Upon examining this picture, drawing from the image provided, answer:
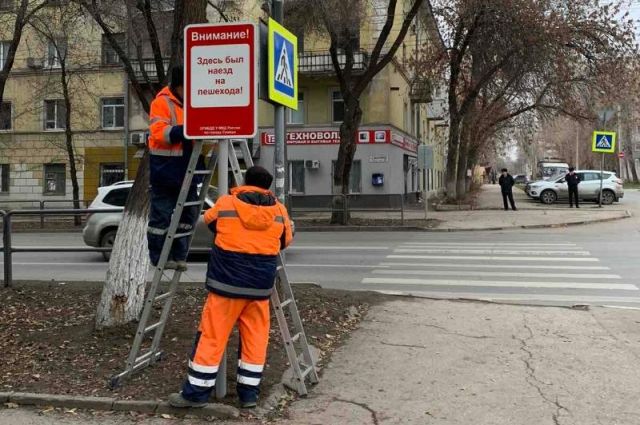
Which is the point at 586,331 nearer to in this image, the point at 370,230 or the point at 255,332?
the point at 255,332

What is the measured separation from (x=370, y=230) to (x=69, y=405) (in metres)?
16.2

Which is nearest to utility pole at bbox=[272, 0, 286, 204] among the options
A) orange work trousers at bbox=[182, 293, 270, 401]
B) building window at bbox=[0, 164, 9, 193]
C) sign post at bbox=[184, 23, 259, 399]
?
sign post at bbox=[184, 23, 259, 399]

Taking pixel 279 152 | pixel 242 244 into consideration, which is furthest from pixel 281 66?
pixel 242 244

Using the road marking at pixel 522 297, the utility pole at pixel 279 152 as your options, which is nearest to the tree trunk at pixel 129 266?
the utility pole at pixel 279 152

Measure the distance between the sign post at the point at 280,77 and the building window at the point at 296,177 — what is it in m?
24.9

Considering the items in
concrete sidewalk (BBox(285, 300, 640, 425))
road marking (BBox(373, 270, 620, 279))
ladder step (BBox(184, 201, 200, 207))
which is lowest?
concrete sidewalk (BBox(285, 300, 640, 425))

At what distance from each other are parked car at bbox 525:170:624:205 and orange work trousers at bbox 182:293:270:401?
2884 cm

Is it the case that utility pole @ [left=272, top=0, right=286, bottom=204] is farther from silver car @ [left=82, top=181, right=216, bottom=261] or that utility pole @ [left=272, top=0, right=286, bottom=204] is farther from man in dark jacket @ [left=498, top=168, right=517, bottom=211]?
man in dark jacket @ [left=498, top=168, right=517, bottom=211]

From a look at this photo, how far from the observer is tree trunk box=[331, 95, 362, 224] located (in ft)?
67.1

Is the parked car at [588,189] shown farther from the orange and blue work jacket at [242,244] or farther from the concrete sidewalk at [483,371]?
the orange and blue work jacket at [242,244]

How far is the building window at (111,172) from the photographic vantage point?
31.9 meters

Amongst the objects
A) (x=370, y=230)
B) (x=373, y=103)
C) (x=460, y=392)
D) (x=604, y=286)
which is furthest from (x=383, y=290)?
(x=373, y=103)

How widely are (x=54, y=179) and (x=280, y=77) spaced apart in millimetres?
30873

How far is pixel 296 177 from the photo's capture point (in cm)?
3073
